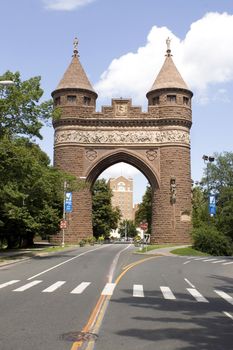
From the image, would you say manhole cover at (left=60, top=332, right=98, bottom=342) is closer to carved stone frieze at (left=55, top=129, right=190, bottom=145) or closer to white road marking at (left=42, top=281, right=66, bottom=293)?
white road marking at (left=42, top=281, right=66, bottom=293)

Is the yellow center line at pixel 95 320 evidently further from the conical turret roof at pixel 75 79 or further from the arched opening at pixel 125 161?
the conical turret roof at pixel 75 79

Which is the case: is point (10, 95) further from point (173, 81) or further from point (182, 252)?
point (173, 81)

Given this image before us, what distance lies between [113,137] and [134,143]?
2.64 metres

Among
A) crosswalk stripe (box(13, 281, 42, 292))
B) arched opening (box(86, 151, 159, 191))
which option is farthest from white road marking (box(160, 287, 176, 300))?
arched opening (box(86, 151, 159, 191))

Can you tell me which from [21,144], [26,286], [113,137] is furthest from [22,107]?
[113,137]

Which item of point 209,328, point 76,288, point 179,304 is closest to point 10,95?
point 76,288

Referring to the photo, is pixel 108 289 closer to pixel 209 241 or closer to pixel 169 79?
pixel 209 241

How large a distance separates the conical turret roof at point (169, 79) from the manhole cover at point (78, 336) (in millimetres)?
51319

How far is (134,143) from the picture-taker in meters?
57.0

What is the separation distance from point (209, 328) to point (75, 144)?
48.9m

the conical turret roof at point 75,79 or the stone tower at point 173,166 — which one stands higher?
the conical turret roof at point 75,79

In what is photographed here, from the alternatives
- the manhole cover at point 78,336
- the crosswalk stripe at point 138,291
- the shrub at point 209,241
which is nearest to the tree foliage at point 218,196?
the shrub at point 209,241

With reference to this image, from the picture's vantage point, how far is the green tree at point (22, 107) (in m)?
29.6

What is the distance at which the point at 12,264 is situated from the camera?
26.3 m
